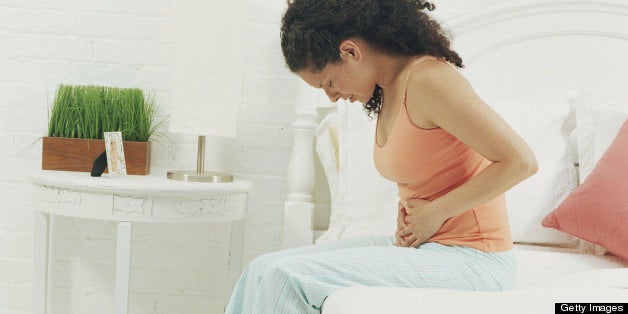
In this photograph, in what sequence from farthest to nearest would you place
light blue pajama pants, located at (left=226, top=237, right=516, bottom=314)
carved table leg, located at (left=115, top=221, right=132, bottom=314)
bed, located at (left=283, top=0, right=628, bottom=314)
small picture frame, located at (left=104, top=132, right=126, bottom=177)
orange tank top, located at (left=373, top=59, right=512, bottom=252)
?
small picture frame, located at (left=104, top=132, right=126, bottom=177) → carved table leg, located at (left=115, top=221, right=132, bottom=314) → bed, located at (left=283, top=0, right=628, bottom=314) → orange tank top, located at (left=373, top=59, right=512, bottom=252) → light blue pajama pants, located at (left=226, top=237, right=516, bottom=314)

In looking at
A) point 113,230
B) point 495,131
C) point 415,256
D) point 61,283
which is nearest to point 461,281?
point 415,256

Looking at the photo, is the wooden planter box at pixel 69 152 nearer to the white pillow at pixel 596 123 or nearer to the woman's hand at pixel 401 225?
the woman's hand at pixel 401 225

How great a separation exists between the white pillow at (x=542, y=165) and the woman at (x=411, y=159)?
1.89 ft

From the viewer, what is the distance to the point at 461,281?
4.35 ft

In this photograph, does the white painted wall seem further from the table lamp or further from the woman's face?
the woman's face

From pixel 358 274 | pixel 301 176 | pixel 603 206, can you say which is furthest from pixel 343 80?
pixel 301 176

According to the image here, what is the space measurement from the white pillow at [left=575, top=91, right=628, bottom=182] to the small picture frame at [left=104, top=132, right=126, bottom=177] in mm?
1282

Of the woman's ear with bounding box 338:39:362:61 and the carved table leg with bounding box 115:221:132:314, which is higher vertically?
the woman's ear with bounding box 338:39:362:61

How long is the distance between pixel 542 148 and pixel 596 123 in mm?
155

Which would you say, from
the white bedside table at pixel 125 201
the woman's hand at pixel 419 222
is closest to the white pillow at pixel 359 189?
the white bedside table at pixel 125 201

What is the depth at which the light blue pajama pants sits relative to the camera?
1.24 m

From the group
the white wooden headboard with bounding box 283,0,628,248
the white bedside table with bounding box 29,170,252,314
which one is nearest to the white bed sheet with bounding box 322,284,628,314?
the white bedside table with bounding box 29,170,252,314

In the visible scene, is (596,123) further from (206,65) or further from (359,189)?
(206,65)

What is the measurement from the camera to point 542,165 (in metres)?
2.08
